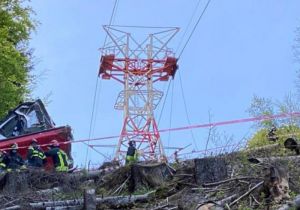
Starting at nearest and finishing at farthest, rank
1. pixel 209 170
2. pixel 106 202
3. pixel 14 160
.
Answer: pixel 106 202 < pixel 209 170 < pixel 14 160


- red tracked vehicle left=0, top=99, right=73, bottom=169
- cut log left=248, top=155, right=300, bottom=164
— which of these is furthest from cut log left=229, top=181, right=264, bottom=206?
red tracked vehicle left=0, top=99, right=73, bottom=169

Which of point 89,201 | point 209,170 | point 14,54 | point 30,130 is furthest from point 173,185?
point 14,54

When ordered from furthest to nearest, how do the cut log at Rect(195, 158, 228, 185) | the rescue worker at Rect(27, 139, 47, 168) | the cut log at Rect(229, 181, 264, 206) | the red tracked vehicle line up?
the red tracked vehicle → the rescue worker at Rect(27, 139, 47, 168) → the cut log at Rect(195, 158, 228, 185) → the cut log at Rect(229, 181, 264, 206)

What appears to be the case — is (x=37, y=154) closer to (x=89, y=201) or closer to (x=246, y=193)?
(x=89, y=201)

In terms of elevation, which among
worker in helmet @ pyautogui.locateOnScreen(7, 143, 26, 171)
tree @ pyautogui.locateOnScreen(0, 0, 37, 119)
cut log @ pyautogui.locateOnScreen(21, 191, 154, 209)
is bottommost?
cut log @ pyautogui.locateOnScreen(21, 191, 154, 209)

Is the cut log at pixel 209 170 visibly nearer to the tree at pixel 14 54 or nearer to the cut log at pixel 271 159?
the cut log at pixel 271 159

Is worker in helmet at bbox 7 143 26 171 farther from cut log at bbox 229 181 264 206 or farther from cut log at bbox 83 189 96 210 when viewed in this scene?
cut log at bbox 229 181 264 206

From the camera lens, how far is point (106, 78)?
30609mm

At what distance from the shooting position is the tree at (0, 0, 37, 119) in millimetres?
32312

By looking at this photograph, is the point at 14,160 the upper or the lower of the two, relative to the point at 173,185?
upper

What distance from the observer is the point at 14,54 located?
110 feet

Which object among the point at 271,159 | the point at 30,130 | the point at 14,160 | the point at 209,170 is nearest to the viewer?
the point at 209,170

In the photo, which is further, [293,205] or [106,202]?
[106,202]

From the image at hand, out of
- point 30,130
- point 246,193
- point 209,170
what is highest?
point 30,130
